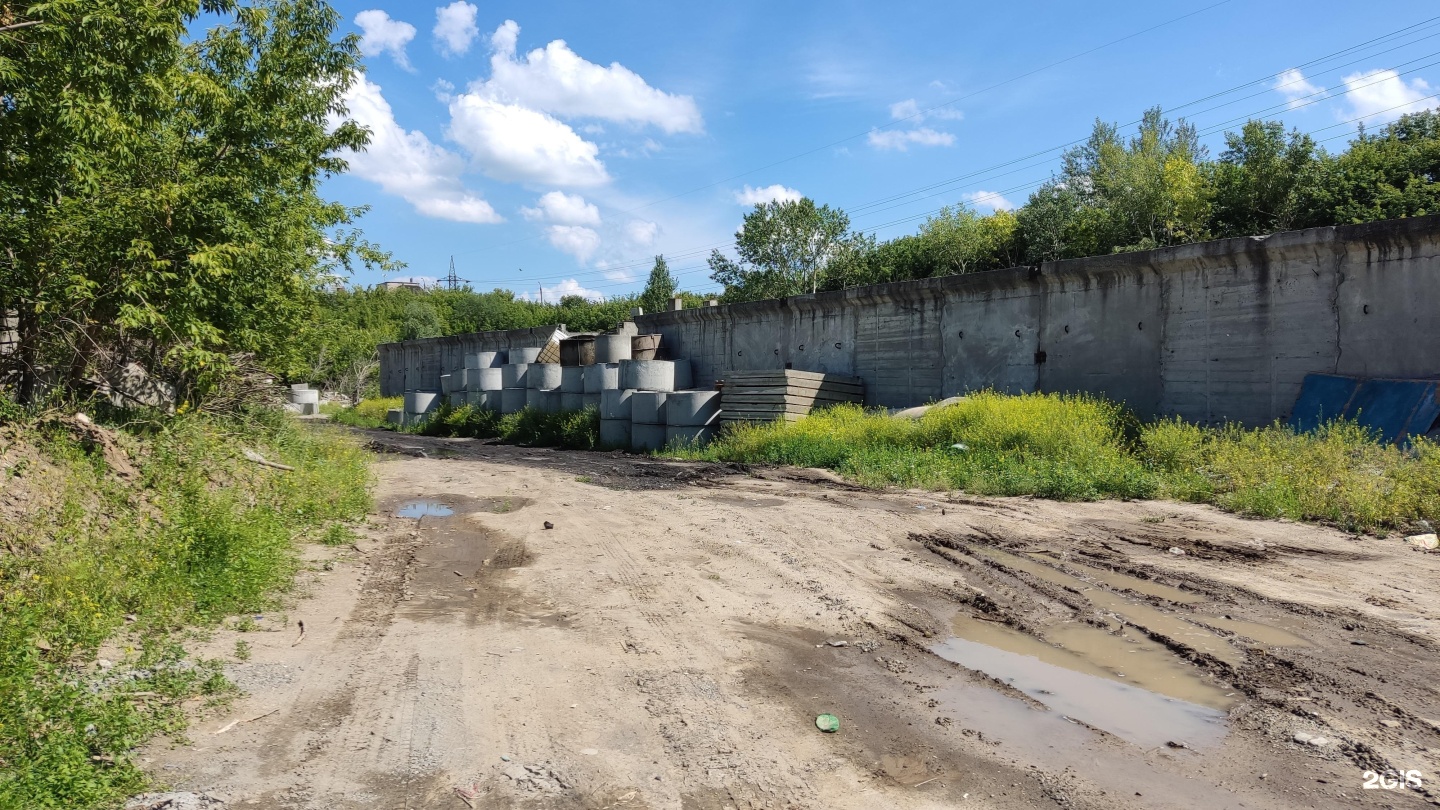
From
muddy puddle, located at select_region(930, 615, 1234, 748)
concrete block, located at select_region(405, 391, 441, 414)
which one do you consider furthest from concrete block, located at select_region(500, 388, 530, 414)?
muddy puddle, located at select_region(930, 615, 1234, 748)

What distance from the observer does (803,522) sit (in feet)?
28.7

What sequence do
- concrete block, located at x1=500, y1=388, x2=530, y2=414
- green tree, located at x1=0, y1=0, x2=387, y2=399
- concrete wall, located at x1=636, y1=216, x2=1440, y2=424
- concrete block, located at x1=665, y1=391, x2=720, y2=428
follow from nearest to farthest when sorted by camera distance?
green tree, located at x1=0, y1=0, x2=387, y2=399
concrete wall, located at x1=636, y1=216, x2=1440, y2=424
concrete block, located at x1=665, y1=391, x2=720, y2=428
concrete block, located at x1=500, y1=388, x2=530, y2=414

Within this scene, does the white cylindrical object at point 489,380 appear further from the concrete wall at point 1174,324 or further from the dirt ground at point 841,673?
the dirt ground at point 841,673

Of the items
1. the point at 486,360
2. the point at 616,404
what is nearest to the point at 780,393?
the point at 616,404

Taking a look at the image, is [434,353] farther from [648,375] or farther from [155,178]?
[155,178]

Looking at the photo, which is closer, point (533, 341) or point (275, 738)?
point (275, 738)

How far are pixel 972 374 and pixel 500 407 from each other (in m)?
15.2

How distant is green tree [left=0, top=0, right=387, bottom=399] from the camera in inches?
258

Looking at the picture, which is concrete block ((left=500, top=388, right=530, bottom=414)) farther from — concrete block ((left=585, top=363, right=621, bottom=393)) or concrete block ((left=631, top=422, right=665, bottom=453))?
concrete block ((left=631, top=422, right=665, bottom=453))

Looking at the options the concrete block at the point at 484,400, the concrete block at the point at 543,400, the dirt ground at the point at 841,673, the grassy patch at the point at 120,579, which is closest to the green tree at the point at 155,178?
the grassy patch at the point at 120,579

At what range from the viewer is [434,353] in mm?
35594

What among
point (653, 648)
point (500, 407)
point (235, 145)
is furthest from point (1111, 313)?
point (500, 407)

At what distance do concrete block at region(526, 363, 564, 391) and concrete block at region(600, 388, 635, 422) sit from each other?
3481mm

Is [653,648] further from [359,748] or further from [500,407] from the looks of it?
[500,407]
